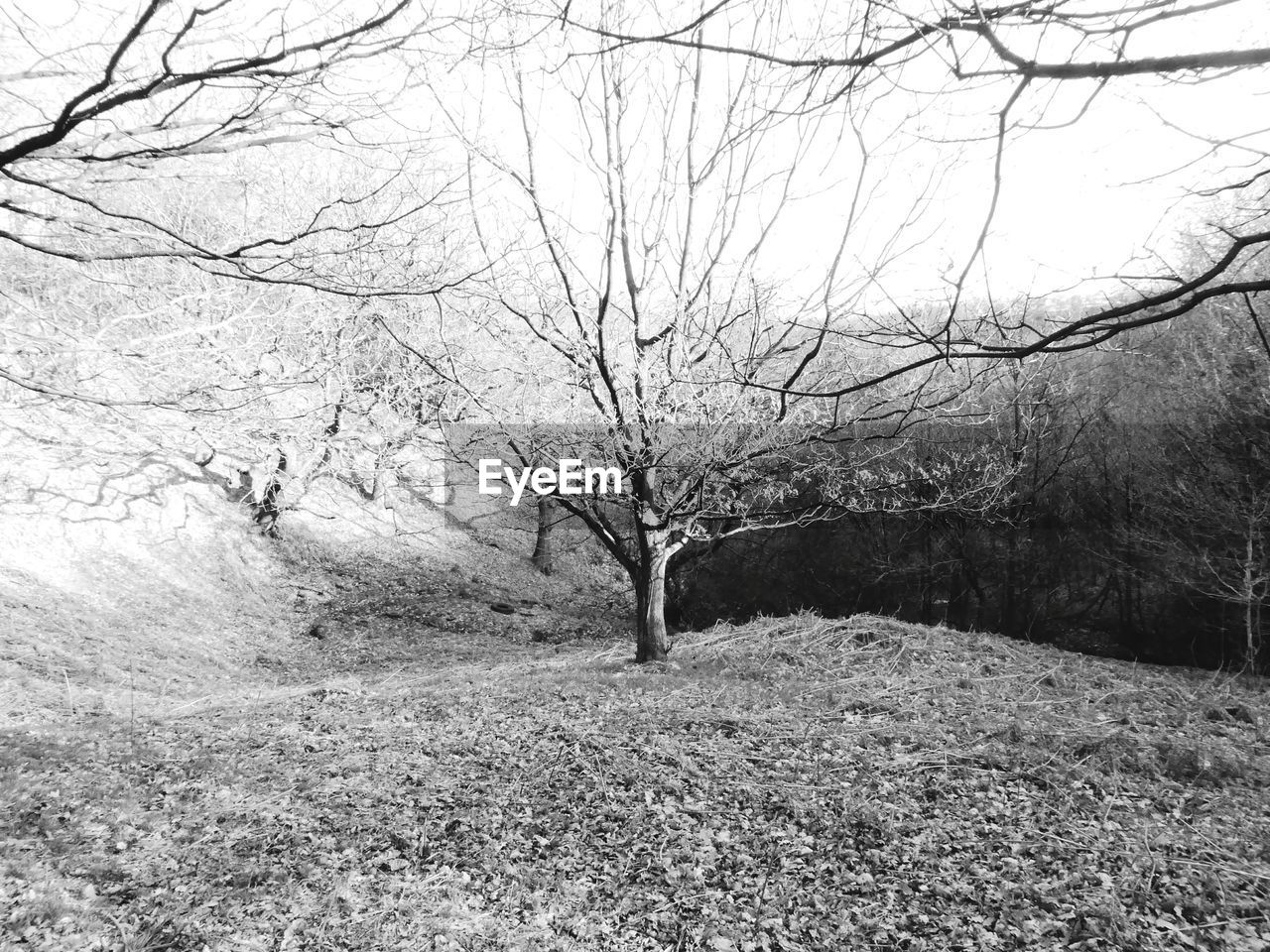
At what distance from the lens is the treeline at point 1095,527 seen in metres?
9.99

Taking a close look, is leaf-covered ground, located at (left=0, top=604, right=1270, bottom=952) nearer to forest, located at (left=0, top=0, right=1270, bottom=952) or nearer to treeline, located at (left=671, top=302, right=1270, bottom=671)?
forest, located at (left=0, top=0, right=1270, bottom=952)

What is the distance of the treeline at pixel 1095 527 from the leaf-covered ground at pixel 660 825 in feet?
16.8

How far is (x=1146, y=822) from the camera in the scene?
3.53 m

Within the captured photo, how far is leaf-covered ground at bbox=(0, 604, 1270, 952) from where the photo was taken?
9.76 ft

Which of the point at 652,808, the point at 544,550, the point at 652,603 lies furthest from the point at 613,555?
the point at 544,550

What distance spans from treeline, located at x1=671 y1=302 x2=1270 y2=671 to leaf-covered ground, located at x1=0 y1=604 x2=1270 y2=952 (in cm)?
513

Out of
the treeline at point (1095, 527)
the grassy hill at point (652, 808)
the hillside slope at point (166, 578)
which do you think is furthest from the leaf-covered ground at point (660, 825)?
the treeline at point (1095, 527)

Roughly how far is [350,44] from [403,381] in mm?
10689

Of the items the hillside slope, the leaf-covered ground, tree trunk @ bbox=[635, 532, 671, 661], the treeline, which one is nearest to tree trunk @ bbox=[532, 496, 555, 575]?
the hillside slope

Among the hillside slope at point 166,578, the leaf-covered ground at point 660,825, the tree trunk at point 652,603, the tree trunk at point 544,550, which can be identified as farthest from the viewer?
the tree trunk at point 544,550

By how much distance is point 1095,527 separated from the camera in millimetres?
12164

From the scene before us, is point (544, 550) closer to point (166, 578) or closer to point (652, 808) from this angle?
point (166, 578)

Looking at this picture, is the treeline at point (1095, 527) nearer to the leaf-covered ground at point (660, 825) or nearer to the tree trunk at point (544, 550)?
the leaf-covered ground at point (660, 825)

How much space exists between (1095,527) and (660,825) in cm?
1142
